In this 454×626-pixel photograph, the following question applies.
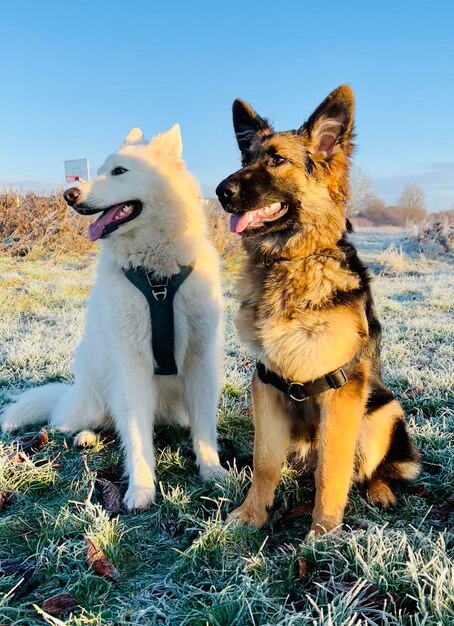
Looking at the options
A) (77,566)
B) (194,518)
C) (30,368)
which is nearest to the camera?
(77,566)

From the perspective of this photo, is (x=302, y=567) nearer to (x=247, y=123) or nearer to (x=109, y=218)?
(x=109, y=218)

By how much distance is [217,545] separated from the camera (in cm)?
216

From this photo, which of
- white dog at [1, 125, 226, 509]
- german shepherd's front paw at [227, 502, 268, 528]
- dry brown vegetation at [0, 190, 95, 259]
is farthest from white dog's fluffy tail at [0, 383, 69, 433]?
dry brown vegetation at [0, 190, 95, 259]

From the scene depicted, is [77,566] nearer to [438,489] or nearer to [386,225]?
[438,489]

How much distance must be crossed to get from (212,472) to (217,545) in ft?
2.52

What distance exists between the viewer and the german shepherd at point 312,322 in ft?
7.48

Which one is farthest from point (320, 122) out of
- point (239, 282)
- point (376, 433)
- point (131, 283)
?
point (376, 433)

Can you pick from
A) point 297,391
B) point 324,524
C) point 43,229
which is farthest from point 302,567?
point 43,229

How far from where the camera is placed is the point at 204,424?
10.2 ft

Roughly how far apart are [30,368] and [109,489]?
101 inches

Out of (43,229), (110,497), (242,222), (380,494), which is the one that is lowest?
(110,497)

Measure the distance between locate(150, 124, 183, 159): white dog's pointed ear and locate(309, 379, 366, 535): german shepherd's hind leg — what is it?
6.09 feet

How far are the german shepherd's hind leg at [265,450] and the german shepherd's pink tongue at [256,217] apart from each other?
2.53 feet

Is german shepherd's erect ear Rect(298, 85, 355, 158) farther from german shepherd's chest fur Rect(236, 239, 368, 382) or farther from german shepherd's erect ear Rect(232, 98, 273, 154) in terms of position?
german shepherd's chest fur Rect(236, 239, 368, 382)
